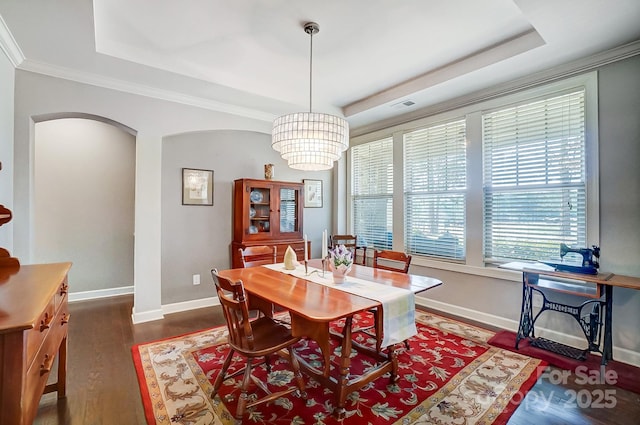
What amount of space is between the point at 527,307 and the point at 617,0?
2.47 metres

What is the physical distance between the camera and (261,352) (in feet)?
6.09

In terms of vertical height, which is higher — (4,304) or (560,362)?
(4,304)

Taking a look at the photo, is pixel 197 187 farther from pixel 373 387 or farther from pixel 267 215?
pixel 373 387

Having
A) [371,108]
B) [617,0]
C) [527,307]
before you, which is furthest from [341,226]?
[617,0]

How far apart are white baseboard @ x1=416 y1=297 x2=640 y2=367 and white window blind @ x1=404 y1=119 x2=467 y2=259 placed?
0.65m

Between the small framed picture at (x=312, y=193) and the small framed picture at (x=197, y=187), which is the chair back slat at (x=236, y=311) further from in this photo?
the small framed picture at (x=312, y=193)

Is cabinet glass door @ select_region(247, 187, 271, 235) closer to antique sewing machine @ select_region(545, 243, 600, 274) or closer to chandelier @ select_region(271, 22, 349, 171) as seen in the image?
chandelier @ select_region(271, 22, 349, 171)

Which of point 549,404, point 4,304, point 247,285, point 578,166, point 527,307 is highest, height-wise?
point 578,166

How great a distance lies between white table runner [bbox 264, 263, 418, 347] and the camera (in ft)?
6.28

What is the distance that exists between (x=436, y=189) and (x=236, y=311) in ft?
10.1

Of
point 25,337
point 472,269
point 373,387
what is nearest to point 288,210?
point 472,269

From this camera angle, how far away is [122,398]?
81.3 inches

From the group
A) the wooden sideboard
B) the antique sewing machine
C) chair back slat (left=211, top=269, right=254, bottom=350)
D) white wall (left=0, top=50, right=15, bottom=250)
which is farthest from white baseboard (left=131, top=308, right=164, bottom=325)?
the antique sewing machine

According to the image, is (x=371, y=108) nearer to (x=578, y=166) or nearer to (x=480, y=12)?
(x=480, y=12)
